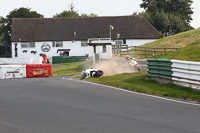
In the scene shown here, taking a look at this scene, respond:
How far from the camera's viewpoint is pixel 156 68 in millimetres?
19641

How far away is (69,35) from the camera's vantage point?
7806 cm

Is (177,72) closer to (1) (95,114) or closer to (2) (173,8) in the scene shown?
(1) (95,114)

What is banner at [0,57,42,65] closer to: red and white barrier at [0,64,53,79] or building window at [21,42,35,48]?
building window at [21,42,35,48]

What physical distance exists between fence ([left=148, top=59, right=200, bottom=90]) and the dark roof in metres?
57.0

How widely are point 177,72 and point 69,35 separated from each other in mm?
61902

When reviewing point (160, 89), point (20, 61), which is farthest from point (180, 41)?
point (160, 89)

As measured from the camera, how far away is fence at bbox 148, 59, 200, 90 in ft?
51.0

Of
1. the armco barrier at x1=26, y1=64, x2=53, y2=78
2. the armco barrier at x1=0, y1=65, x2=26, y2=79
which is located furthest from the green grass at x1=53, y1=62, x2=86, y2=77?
the armco barrier at x1=0, y1=65, x2=26, y2=79

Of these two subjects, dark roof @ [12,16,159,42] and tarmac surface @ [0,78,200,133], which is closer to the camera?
tarmac surface @ [0,78,200,133]

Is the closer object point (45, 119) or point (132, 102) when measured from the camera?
point (45, 119)

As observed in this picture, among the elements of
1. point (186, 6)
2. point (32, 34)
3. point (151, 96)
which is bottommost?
point (151, 96)

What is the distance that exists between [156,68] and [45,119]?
1074 cm

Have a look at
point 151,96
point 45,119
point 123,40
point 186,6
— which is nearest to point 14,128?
point 45,119

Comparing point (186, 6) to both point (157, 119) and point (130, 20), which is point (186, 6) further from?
point (157, 119)
